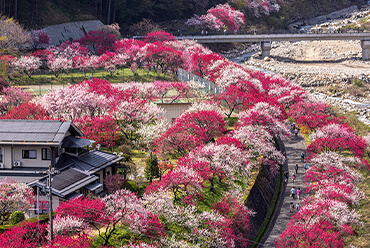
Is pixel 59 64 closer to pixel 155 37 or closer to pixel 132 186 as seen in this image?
pixel 155 37

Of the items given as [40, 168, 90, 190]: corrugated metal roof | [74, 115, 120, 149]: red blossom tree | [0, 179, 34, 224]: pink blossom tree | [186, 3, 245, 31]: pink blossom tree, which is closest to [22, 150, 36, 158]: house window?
[40, 168, 90, 190]: corrugated metal roof

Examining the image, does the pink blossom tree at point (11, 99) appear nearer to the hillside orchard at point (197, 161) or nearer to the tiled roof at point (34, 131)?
the hillside orchard at point (197, 161)

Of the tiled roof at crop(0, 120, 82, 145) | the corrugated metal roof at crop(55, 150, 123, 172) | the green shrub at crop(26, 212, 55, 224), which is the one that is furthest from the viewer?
the corrugated metal roof at crop(55, 150, 123, 172)

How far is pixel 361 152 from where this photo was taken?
4988 cm

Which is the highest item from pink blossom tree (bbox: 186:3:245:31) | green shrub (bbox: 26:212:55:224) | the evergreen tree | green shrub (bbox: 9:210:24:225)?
pink blossom tree (bbox: 186:3:245:31)

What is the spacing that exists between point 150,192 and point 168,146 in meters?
11.0

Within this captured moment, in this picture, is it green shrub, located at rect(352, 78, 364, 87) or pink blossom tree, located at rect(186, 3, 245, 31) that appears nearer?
green shrub, located at rect(352, 78, 364, 87)

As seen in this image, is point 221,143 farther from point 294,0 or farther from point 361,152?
point 294,0

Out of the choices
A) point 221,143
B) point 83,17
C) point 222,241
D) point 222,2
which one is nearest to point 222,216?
point 222,241

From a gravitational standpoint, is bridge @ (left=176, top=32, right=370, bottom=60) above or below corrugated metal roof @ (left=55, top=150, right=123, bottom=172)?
above

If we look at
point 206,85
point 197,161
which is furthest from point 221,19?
point 197,161

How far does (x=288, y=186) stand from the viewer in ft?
164

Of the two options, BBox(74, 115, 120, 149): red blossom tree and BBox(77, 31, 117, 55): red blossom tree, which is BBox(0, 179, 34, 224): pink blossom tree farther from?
BBox(77, 31, 117, 55): red blossom tree

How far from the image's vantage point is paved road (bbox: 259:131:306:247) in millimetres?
39844
